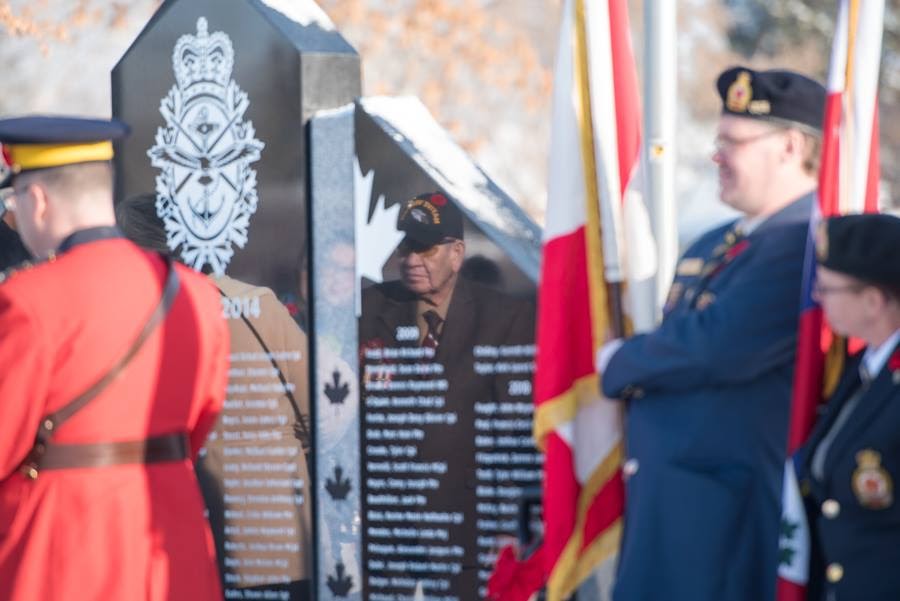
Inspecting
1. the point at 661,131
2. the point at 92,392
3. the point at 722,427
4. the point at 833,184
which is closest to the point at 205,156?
the point at 92,392

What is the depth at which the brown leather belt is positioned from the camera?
4.58 m

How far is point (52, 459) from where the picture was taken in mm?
4582

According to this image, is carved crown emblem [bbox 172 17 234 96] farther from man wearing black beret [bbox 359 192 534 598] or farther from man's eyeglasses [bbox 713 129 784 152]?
man's eyeglasses [bbox 713 129 784 152]

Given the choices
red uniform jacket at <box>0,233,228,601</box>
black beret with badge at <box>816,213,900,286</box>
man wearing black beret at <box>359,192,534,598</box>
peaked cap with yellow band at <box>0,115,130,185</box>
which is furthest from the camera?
man wearing black beret at <box>359,192,534,598</box>

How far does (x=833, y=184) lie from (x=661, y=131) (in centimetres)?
92

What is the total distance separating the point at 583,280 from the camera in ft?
15.8

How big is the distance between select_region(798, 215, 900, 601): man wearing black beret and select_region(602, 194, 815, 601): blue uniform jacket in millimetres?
272

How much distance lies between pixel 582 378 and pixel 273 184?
1.85m

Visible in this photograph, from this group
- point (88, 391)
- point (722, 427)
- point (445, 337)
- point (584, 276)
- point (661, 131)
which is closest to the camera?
point (722, 427)

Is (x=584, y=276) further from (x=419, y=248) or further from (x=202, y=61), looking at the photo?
(x=202, y=61)

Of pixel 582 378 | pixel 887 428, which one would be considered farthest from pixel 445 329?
pixel 887 428

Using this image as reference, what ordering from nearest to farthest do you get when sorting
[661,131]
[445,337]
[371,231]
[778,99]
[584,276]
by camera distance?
[778,99], [584,276], [661,131], [445,337], [371,231]

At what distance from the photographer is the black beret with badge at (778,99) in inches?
170

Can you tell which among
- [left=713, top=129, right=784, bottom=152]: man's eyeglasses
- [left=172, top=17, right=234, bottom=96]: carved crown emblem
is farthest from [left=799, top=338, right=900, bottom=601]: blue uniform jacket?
[left=172, top=17, right=234, bottom=96]: carved crown emblem
